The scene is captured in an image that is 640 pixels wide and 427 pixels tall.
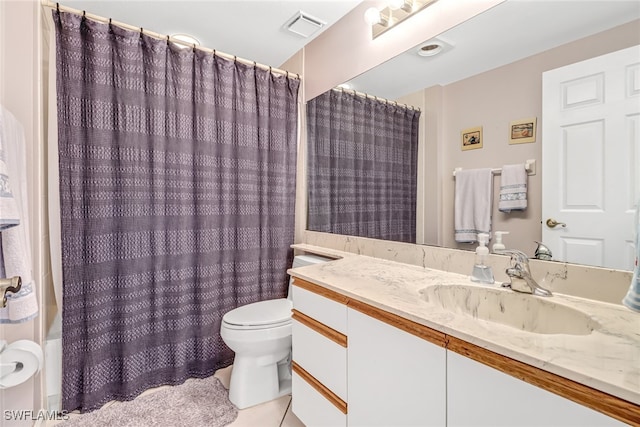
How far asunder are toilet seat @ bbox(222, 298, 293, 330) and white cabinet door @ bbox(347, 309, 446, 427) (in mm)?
597

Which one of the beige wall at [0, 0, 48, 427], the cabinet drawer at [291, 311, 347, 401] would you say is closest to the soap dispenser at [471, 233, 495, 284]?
the cabinet drawer at [291, 311, 347, 401]

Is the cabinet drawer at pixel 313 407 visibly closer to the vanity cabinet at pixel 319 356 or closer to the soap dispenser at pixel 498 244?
the vanity cabinet at pixel 319 356

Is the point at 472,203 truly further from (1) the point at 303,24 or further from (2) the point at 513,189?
(1) the point at 303,24

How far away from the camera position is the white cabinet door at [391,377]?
0.79m

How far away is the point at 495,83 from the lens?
1170 millimetres

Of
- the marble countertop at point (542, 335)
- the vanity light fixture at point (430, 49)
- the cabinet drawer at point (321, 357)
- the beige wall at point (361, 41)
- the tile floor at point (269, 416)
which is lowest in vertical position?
the tile floor at point (269, 416)

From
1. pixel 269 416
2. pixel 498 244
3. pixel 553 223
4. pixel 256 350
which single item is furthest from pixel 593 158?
pixel 269 416

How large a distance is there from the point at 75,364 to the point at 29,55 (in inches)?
59.4

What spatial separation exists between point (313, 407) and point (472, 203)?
1123mm

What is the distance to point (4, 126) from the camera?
974 millimetres

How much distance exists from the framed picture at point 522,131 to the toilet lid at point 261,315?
1.36 metres

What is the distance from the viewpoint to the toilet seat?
58.9 inches

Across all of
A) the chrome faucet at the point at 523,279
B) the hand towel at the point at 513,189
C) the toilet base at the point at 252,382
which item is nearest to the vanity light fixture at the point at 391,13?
the hand towel at the point at 513,189

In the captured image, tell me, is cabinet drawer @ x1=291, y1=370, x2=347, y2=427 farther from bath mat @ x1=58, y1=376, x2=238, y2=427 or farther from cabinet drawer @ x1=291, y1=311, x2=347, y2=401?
bath mat @ x1=58, y1=376, x2=238, y2=427
